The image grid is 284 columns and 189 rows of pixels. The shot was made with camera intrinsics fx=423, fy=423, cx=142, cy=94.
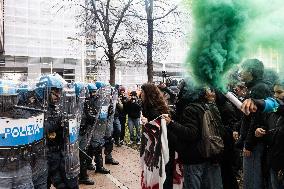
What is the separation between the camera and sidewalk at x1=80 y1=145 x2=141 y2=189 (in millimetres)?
7980

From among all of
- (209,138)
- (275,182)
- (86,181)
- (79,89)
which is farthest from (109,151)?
(275,182)

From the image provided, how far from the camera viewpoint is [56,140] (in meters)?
5.41

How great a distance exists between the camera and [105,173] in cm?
909

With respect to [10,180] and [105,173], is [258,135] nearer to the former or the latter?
[10,180]

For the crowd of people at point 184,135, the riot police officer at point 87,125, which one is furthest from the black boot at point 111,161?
the crowd of people at point 184,135

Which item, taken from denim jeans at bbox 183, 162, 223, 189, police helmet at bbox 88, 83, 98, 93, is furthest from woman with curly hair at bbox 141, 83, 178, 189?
police helmet at bbox 88, 83, 98, 93

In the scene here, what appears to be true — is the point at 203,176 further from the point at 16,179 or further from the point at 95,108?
the point at 95,108

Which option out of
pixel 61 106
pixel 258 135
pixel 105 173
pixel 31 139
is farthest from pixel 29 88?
pixel 105 173

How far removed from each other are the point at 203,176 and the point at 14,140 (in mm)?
2108

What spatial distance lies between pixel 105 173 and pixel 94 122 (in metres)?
1.26

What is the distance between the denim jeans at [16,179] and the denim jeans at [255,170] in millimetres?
2652

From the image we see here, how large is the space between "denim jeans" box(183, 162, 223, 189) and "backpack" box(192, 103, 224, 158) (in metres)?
0.15

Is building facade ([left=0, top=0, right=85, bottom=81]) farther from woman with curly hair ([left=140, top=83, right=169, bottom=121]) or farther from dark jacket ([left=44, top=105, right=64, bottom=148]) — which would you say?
woman with curly hair ([left=140, top=83, right=169, bottom=121])

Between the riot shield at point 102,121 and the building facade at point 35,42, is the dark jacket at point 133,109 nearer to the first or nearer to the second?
the riot shield at point 102,121
